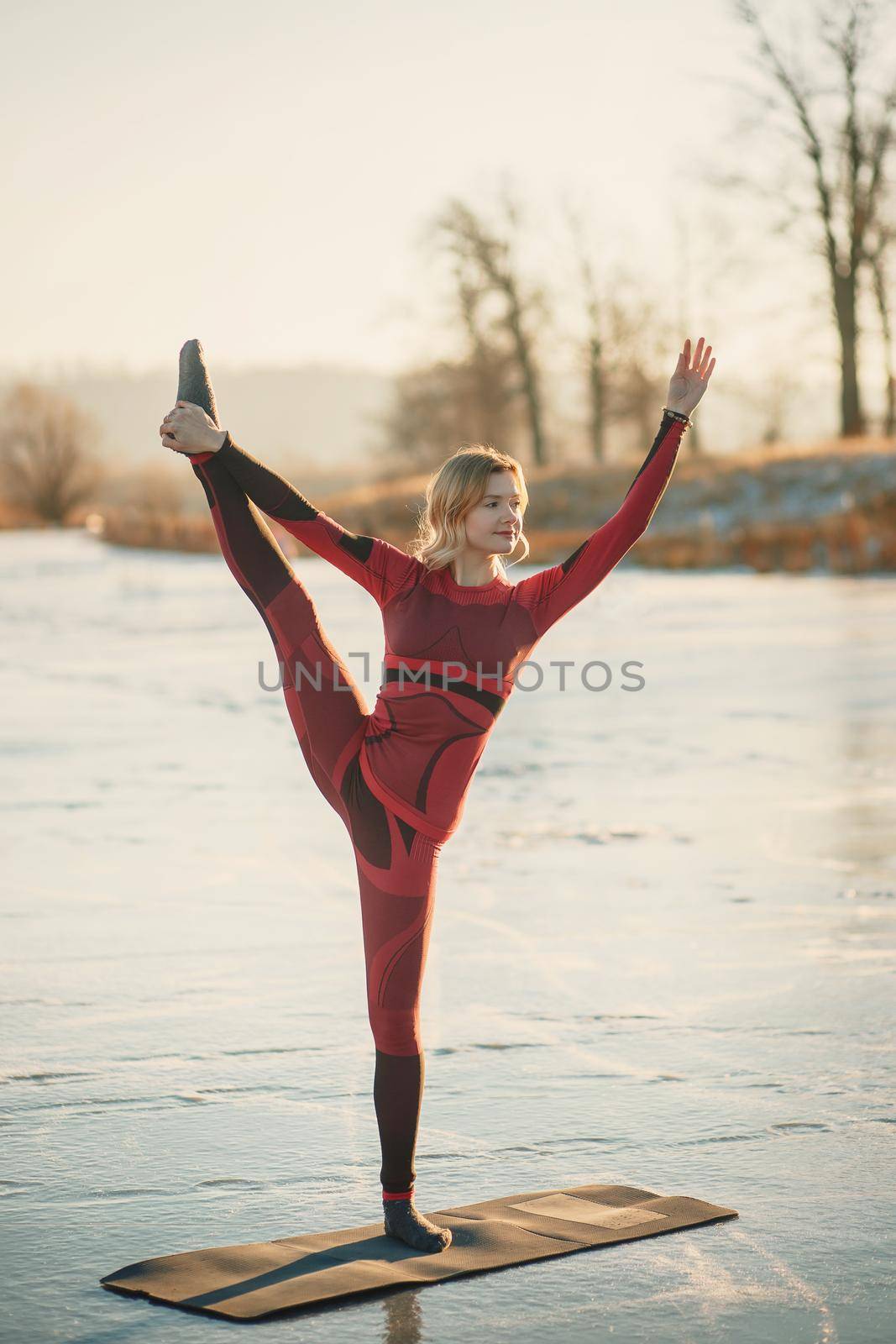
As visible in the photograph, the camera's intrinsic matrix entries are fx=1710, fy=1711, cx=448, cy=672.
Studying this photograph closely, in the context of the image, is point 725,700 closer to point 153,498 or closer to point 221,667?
point 221,667

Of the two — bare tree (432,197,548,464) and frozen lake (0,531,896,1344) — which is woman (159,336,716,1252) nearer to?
frozen lake (0,531,896,1344)

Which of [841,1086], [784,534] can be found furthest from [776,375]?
[841,1086]

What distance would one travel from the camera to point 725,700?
39.5 feet

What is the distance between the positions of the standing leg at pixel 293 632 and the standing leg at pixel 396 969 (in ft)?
0.59

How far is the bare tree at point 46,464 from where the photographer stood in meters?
59.9

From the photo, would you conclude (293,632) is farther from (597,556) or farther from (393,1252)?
(393,1252)

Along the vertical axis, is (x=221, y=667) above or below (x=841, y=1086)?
above

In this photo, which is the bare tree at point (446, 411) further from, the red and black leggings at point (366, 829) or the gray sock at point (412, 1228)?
the gray sock at point (412, 1228)

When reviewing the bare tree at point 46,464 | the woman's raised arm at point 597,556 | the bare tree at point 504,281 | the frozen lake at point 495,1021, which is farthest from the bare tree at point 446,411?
the woman's raised arm at point 597,556

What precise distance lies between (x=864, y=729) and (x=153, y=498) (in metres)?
45.3

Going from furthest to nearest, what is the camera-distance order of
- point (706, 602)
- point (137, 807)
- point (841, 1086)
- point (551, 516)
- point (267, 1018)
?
point (551, 516) → point (706, 602) → point (137, 807) → point (267, 1018) → point (841, 1086)

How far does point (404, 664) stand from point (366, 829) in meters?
0.34

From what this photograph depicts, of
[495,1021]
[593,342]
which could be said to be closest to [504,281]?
[593,342]

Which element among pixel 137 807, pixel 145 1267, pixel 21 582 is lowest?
pixel 145 1267
